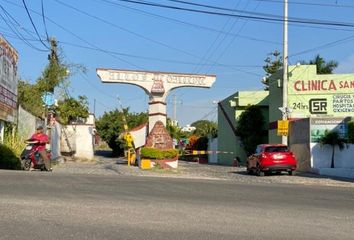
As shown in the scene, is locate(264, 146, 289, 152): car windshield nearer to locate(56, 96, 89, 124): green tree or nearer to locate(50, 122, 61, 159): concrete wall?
locate(50, 122, 61, 159): concrete wall

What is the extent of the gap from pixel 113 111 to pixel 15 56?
4859 centimetres

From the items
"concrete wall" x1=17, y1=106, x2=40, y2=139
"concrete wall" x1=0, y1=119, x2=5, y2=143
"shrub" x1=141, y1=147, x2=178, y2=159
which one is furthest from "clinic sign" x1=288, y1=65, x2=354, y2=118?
"concrete wall" x1=0, y1=119, x2=5, y2=143

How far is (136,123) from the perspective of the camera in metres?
74.4

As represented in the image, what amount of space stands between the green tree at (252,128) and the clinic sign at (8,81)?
2445 centimetres

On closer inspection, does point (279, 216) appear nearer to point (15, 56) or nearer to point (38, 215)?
point (38, 215)

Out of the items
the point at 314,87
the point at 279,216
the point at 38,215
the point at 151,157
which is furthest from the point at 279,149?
the point at 38,215

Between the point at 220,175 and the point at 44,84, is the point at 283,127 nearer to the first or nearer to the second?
the point at 220,175

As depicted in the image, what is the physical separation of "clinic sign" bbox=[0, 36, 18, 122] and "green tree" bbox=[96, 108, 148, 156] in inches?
1742

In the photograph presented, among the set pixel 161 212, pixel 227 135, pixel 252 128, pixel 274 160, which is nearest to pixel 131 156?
pixel 252 128

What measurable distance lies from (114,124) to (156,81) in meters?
39.3

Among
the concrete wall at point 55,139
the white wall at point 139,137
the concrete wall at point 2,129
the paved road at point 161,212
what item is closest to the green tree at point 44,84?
the concrete wall at point 55,139

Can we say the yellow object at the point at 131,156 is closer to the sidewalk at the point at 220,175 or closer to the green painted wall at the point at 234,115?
the sidewalk at the point at 220,175

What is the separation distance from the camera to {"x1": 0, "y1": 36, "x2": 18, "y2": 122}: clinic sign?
24062 mm

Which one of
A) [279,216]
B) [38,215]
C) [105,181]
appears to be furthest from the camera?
[105,181]
